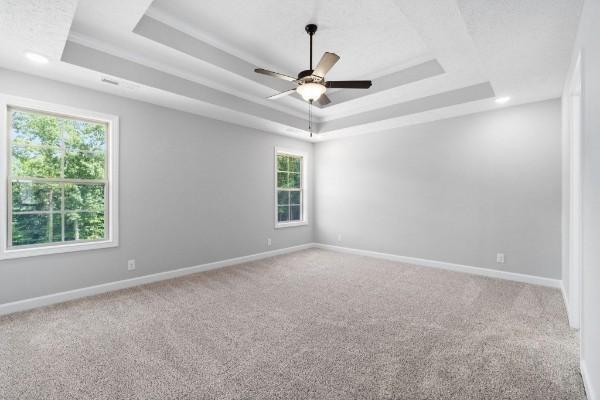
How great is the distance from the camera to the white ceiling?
2.18 metres

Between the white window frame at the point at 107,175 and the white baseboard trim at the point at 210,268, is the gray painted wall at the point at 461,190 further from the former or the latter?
the white window frame at the point at 107,175

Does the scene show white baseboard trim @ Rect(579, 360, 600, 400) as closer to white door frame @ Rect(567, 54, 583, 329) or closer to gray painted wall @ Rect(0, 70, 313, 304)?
white door frame @ Rect(567, 54, 583, 329)

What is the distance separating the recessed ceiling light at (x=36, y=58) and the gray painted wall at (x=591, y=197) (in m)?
4.22

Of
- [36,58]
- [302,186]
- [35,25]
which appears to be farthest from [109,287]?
[302,186]

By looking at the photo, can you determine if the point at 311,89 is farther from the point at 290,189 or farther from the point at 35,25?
the point at 290,189

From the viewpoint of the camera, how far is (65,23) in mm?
2193

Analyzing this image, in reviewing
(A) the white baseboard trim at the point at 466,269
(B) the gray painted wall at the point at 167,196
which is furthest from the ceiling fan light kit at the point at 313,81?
(A) the white baseboard trim at the point at 466,269

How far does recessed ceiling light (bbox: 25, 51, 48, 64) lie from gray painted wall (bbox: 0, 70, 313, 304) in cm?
46

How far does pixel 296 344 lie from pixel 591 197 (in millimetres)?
2243

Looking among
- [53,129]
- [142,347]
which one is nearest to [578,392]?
[142,347]

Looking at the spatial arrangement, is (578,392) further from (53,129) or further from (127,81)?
(53,129)

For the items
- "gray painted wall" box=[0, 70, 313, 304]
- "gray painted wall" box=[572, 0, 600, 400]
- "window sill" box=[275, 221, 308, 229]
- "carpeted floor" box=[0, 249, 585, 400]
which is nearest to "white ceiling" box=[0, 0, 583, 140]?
"gray painted wall" box=[0, 70, 313, 304]

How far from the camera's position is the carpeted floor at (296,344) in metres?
1.82

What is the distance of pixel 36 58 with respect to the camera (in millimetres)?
2699
